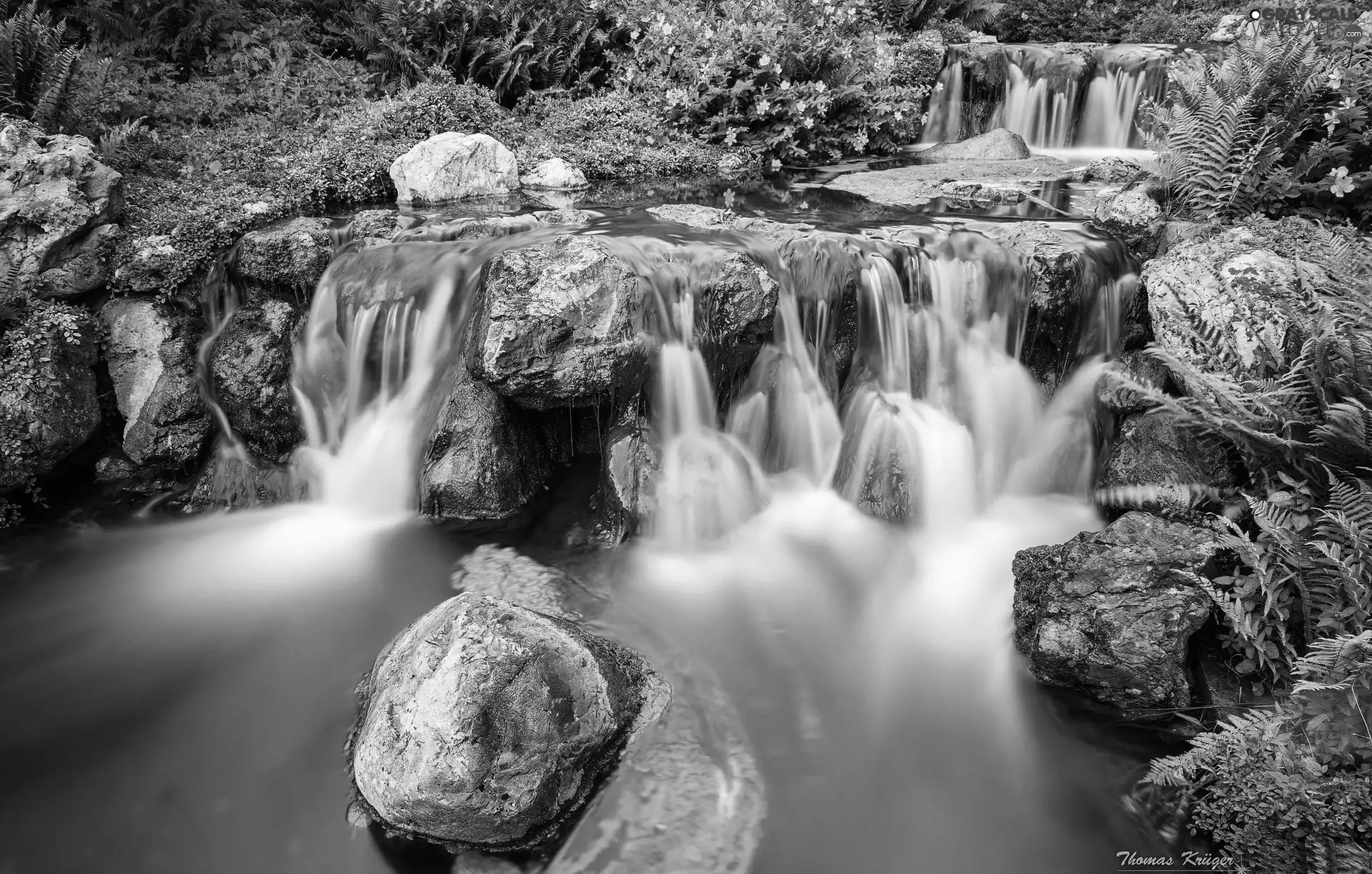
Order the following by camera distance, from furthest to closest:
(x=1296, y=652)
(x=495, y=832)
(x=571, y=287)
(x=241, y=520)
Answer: (x=241, y=520) → (x=571, y=287) → (x=1296, y=652) → (x=495, y=832)

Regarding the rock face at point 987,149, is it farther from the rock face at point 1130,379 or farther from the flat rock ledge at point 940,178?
the rock face at point 1130,379

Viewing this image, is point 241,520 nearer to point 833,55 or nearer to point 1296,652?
point 1296,652

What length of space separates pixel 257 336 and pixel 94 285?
1.46 m

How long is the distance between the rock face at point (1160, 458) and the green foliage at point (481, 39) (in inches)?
386

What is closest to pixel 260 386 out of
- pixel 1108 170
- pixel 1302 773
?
pixel 1302 773

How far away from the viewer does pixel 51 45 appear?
785 cm

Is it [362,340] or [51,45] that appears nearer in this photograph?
[362,340]

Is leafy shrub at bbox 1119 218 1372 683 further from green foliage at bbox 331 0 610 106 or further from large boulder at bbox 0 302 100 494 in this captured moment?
green foliage at bbox 331 0 610 106

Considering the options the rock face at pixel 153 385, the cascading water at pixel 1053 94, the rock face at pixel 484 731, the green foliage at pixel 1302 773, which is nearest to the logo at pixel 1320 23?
the cascading water at pixel 1053 94

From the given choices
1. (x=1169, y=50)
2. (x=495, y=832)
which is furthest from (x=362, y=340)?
(x=1169, y=50)

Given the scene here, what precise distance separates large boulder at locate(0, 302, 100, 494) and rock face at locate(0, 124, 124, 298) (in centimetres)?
33

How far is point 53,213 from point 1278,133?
9.68 metres

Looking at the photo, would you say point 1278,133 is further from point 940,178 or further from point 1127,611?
point 1127,611

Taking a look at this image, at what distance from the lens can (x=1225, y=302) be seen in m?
5.23
